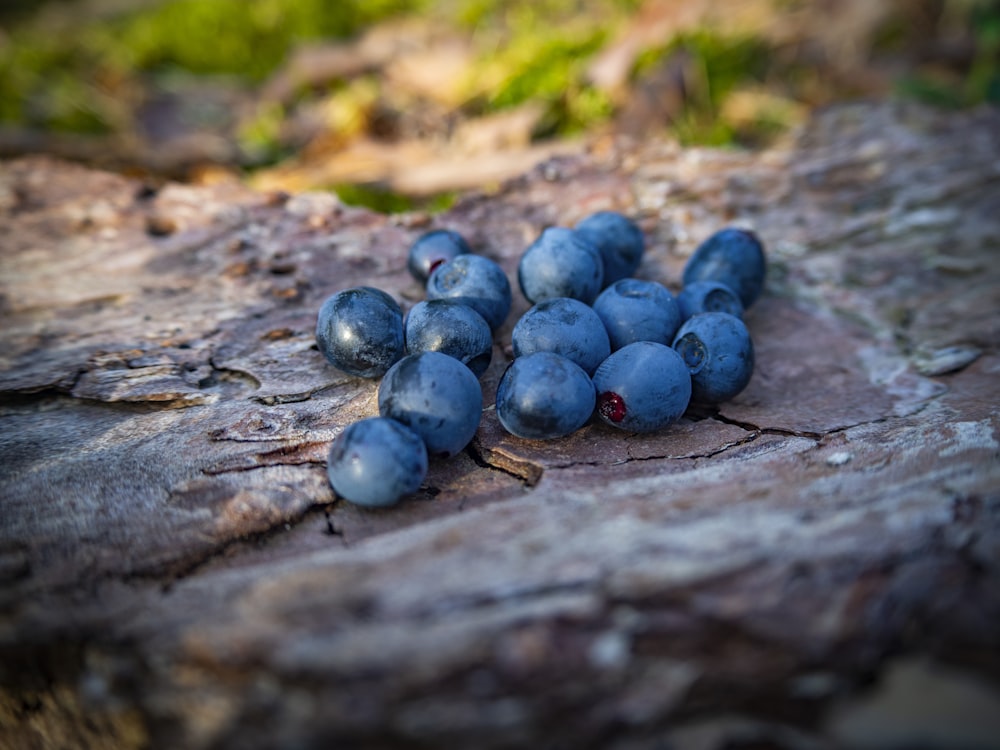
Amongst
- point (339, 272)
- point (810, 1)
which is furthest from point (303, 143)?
point (810, 1)

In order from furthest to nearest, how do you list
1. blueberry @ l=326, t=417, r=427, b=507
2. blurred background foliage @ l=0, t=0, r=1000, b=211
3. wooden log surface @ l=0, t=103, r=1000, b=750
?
blurred background foliage @ l=0, t=0, r=1000, b=211 < blueberry @ l=326, t=417, r=427, b=507 < wooden log surface @ l=0, t=103, r=1000, b=750

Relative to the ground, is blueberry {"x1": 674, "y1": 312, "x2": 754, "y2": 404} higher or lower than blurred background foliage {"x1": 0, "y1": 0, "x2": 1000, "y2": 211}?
lower

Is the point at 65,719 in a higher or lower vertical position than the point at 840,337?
lower

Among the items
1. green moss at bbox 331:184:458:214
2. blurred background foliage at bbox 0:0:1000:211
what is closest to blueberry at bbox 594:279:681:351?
green moss at bbox 331:184:458:214

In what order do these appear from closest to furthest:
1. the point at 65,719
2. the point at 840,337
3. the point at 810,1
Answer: the point at 65,719 < the point at 840,337 < the point at 810,1

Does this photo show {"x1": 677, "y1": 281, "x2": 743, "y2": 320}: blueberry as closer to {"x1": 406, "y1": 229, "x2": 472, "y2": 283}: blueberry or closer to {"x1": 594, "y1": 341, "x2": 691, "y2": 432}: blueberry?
{"x1": 594, "y1": 341, "x2": 691, "y2": 432}: blueberry

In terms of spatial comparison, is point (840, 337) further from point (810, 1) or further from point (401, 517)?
point (810, 1)
